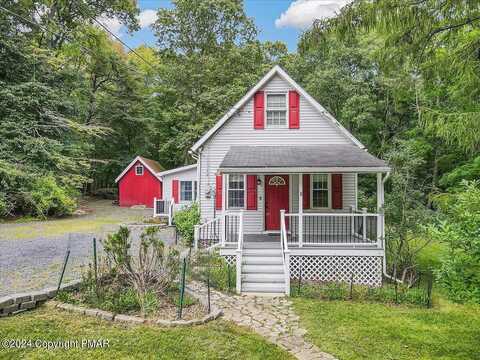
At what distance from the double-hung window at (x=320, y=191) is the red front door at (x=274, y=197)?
3.38ft

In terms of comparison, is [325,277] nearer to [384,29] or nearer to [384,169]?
[384,169]

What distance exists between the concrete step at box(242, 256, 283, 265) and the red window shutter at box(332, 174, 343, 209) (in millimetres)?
3649

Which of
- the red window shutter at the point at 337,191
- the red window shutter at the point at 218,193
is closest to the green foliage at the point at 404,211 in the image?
the red window shutter at the point at 337,191

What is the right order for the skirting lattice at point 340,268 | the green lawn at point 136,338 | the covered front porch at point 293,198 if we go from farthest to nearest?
the covered front porch at point 293,198 < the skirting lattice at point 340,268 < the green lawn at point 136,338

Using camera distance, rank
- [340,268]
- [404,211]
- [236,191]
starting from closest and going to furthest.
A: [404,211] → [340,268] → [236,191]

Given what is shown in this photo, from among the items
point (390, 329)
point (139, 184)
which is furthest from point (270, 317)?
point (139, 184)

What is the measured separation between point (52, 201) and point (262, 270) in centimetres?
1447

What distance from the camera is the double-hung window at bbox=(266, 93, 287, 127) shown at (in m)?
11.9

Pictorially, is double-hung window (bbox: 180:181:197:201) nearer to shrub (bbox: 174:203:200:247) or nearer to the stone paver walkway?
shrub (bbox: 174:203:200:247)

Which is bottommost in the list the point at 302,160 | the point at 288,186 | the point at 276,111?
the point at 288,186

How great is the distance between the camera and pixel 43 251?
9805 mm

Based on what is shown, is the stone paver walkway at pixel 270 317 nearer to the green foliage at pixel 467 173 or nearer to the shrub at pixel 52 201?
the green foliage at pixel 467 173

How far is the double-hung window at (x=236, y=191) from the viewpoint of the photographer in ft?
38.3

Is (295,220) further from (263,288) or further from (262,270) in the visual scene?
(263,288)
